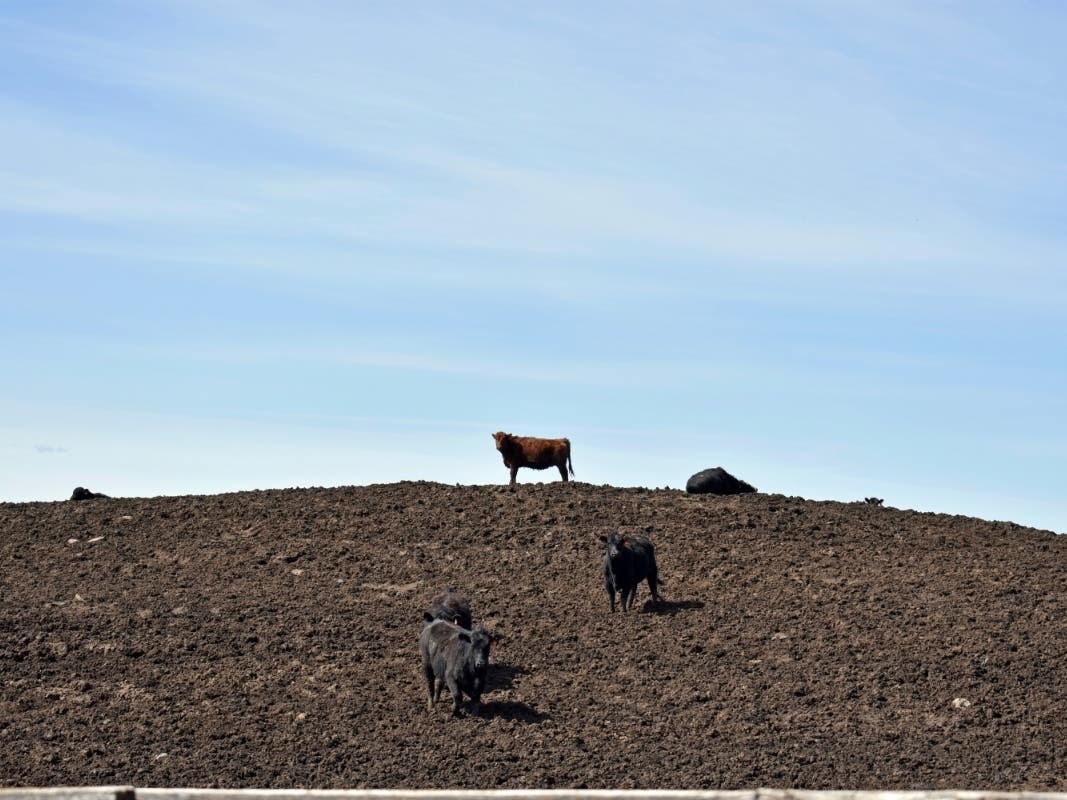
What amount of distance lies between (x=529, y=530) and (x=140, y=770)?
407 inches

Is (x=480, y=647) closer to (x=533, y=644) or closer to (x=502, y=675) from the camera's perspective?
(x=502, y=675)

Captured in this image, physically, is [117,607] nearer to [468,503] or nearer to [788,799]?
[468,503]

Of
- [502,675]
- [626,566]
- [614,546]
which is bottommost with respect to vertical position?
[502,675]

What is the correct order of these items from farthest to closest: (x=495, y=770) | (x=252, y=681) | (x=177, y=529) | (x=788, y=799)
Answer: (x=177, y=529), (x=252, y=681), (x=495, y=770), (x=788, y=799)

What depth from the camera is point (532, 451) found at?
31.4 meters

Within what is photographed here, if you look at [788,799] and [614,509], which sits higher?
[614,509]

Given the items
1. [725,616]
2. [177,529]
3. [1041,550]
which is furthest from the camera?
[177,529]

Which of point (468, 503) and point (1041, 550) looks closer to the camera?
point (1041, 550)

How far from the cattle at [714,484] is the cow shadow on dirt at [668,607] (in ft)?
23.9

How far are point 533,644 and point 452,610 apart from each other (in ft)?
4.70

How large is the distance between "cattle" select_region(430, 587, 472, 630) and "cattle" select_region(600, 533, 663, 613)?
8.02 feet

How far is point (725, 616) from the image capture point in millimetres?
20344

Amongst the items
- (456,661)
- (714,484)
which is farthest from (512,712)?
(714,484)

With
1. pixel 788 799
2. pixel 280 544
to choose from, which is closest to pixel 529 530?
pixel 280 544
